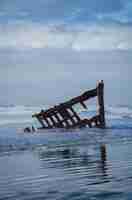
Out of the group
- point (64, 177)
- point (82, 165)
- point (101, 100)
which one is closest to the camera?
point (64, 177)

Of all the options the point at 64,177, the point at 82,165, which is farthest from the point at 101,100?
the point at 64,177

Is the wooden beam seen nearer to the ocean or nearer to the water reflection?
the ocean

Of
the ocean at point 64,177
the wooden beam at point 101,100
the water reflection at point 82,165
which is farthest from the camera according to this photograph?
the wooden beam at point 101,100

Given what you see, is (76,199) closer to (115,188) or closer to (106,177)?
(115,188)

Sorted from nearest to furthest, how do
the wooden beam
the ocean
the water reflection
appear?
the ocean → the water reflection → the wooden beam

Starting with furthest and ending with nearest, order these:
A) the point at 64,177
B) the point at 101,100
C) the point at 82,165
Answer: the point at 101,100
the point at 82,165
the point at 64,177

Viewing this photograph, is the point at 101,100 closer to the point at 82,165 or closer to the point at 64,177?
the point at 82,165

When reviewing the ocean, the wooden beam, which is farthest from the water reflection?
the wooden beam

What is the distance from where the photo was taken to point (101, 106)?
26906mm

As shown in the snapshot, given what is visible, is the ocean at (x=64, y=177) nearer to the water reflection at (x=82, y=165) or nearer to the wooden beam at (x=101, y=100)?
the water reflection at (x=82, y=165)

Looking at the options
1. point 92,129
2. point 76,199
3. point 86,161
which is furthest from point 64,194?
point 92,129

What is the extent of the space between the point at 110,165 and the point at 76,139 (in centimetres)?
1016

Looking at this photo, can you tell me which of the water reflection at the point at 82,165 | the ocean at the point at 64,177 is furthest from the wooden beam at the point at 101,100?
the water reflection at the point at 82,165

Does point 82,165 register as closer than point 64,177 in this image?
No
